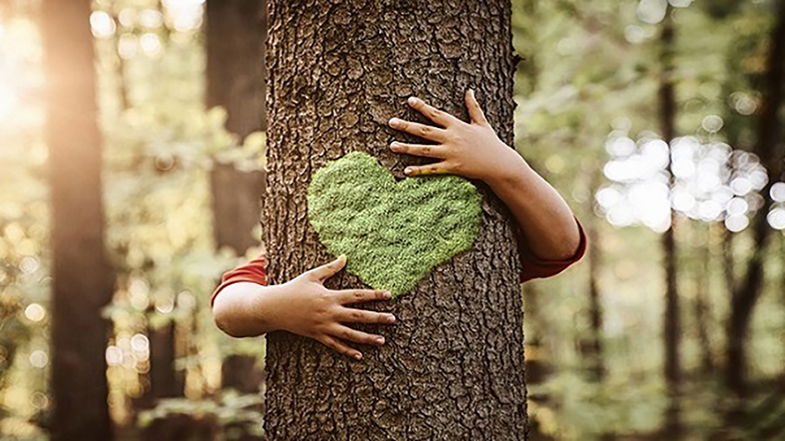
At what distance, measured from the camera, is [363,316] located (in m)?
1.80

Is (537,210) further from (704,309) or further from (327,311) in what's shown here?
(704,309)

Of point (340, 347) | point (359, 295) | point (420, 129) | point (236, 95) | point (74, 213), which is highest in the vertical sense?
point (236, 95)

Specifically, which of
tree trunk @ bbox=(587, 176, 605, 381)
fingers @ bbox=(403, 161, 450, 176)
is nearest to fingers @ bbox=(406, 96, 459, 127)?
fingers @ bbox=(403, 161, 450, 176)

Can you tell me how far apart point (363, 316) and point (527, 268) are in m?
0.67

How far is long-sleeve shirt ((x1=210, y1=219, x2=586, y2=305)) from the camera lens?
2137mm

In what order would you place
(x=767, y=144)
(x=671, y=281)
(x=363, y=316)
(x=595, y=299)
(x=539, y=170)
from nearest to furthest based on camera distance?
1. (x=363, y=316)
2. (x=539, y=170)
3. (x=767, y=144)
4. (x=671, y=281)
5. (x=595, y=299)

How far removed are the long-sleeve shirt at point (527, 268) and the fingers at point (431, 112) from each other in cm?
49

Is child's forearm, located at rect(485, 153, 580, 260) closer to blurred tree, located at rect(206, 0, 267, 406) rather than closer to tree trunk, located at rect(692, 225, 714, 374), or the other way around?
blurred tree, located at rect(206, 0, 267, 406)

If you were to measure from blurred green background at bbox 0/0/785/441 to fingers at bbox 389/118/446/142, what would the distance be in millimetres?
2733

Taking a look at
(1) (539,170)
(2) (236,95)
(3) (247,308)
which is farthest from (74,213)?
(3) (247,308)

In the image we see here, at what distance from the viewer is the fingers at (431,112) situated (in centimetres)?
185

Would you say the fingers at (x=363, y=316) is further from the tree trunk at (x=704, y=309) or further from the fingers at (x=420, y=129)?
the tree trunk at (x=704, y=309)

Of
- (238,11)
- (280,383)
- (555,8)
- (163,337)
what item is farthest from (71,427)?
(163,337)

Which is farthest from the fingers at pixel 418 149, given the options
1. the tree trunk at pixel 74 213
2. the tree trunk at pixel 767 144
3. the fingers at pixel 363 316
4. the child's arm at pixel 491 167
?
the tree trunk at pixel 767 144
